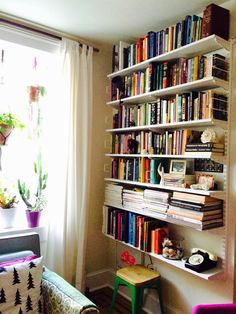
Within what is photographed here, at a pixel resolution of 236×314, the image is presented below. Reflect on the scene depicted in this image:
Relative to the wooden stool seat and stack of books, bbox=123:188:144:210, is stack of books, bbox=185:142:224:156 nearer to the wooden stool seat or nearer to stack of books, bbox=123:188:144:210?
stack of books, bbox=123:188:144:210

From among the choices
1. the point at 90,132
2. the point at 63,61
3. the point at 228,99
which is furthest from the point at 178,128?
the point at 63,61

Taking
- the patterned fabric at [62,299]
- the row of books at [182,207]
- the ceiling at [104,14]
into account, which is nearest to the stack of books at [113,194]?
the row of books at [182,207]

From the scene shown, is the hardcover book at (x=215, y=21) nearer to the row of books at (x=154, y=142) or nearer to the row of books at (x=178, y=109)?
the row of books at (x=178, y=109)

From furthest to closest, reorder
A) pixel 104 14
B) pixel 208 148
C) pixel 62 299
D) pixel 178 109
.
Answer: pixel 104 14 < pixel 178 109 < pixel 208 148 < pixel 62 299

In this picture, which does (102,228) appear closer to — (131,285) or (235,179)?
(131,285)

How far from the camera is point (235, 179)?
1.76 metres

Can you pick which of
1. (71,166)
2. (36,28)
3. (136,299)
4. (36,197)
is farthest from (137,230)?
(36,28)

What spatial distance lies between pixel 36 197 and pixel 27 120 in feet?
2.26

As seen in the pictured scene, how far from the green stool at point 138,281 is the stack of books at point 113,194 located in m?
0.56

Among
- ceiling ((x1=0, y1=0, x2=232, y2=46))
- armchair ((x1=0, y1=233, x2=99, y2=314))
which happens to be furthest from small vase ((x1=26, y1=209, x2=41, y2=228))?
ceiling ((x1=0, y1=0, x2=232, y2=46))

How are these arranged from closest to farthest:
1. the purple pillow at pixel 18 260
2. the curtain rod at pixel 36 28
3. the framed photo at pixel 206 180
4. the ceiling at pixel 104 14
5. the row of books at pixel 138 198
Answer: the purple pillow at pixel 18 260
the framed photo at pixel 206 180
the ceiling at pixel 104 14
the row of books at pixel 138 198
the curtain rod at pixel 36 28

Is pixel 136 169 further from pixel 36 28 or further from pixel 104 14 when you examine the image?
pixel 36 28

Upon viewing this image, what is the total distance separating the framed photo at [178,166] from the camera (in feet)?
6.48

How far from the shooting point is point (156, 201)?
6.75 feet
